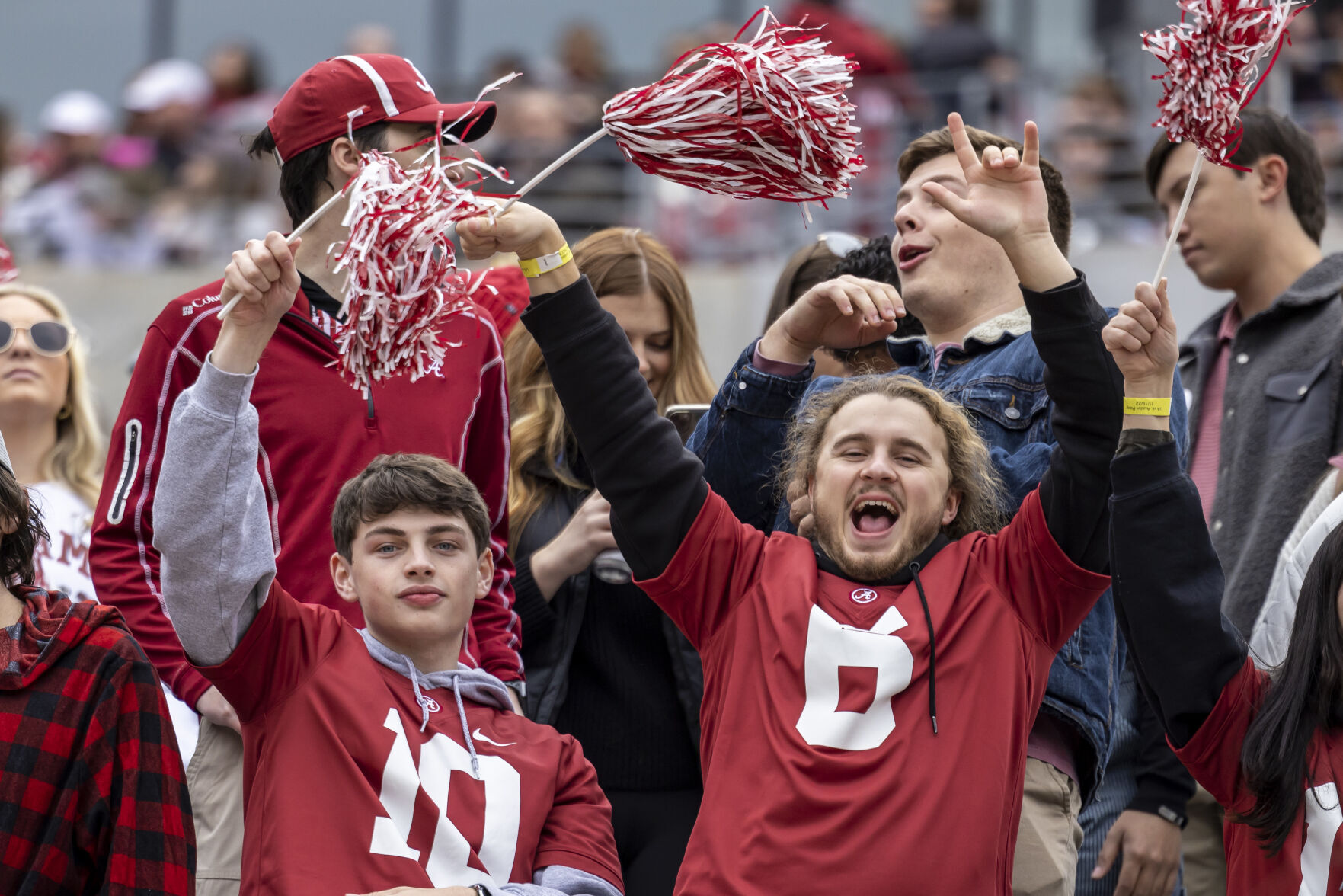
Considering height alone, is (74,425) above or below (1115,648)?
above

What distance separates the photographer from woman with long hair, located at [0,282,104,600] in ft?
13.7

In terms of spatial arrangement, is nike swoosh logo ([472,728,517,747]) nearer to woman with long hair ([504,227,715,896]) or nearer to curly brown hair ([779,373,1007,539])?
woman with long hair ([504,227,715,896])

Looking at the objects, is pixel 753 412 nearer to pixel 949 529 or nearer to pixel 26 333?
pixel 949 529

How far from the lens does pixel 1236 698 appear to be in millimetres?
2953

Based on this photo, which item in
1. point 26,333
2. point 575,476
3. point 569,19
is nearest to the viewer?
point 575,476

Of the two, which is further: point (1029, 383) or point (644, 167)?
point (1029, 383)

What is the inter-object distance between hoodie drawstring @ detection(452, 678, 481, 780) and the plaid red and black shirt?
48cm

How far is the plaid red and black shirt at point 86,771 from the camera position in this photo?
107 inches

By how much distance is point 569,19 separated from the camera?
13734 millimetres

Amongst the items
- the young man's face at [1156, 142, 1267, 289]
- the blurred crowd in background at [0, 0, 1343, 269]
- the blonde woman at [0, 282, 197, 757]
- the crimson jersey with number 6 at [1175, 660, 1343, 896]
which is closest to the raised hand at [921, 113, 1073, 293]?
the crimson jersey with number 6 at [1175, 660, 1343, 896]

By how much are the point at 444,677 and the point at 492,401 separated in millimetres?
644

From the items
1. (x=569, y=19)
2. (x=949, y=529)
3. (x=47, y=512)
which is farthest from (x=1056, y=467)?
(x=569, y=19)

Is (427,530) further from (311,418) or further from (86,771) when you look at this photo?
(86,771)

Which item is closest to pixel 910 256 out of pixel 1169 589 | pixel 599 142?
pixel 1169 589
